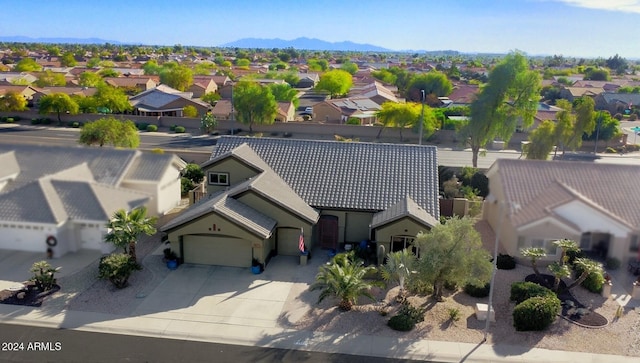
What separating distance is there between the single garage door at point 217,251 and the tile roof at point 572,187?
14.1 meters

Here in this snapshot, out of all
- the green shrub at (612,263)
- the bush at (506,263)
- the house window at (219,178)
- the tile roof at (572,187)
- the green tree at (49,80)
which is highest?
the tile roof at (572,187)

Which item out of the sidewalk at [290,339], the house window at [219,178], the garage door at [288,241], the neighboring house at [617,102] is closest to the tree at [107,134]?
the house window at [219,178]

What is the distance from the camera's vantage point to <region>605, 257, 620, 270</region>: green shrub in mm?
26397

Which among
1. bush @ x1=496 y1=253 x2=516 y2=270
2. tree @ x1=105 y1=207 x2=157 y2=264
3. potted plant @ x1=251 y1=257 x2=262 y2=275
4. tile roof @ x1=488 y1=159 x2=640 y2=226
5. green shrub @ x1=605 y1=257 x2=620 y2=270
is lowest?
potted plant @ x1=251 y1=257 x2=262 y2=275

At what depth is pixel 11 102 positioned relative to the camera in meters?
72.3

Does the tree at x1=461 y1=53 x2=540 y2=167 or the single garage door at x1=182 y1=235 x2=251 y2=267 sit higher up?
the tree at x1=461 y1=53 x2=540 y2=167

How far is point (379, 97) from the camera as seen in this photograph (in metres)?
87.4

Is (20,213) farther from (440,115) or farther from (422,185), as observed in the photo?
(440,115)

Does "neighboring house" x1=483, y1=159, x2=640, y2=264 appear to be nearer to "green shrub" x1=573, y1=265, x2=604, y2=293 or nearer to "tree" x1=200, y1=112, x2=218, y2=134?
"green shrub" x1=573, y1=265, x2=604, y2=293

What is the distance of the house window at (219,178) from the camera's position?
110 ft

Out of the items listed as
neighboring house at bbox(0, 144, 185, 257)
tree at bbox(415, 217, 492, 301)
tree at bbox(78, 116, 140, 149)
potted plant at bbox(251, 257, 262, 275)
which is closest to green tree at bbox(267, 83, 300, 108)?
tree at bbox(78, 116, 140, 149)

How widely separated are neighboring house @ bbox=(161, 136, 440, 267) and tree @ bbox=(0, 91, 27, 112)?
5150 cm

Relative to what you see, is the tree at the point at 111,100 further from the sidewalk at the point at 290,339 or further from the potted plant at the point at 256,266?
the sidewalk at the point at 290,339

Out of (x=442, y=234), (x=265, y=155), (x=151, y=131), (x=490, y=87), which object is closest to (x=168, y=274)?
(x=265, y=155)
